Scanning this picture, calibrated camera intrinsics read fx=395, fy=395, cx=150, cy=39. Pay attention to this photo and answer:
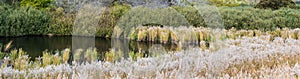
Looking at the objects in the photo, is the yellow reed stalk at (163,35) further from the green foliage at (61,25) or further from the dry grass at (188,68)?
the dry grass at (188,68)

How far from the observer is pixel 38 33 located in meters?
11.4

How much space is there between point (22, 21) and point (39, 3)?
1.59 meters

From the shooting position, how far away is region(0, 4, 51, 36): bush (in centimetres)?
1079

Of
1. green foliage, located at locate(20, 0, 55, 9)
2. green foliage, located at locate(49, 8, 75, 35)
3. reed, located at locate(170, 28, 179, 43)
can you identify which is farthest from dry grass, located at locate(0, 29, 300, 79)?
green foliage, located at locate(20, 0, 55, 9)

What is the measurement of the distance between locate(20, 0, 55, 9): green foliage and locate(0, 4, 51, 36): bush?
1.98 ft

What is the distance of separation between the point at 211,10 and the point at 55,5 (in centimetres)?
499

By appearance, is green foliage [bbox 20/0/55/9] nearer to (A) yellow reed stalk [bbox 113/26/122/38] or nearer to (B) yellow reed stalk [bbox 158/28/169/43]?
(A) yellow reed stalk [bbox 113/26/122/38]

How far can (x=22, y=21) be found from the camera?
11.1m

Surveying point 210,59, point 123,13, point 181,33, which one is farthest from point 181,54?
point 123,13

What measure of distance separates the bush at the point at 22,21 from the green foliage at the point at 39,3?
60cm

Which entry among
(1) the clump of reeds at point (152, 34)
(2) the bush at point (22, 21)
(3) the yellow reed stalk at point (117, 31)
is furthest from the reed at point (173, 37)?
(2) the bush at point (22, 21)

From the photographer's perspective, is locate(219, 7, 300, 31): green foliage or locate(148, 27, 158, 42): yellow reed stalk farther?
locate(219, 7, 300, 31): green foliage

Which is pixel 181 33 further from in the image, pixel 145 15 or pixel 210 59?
pixel 210 59

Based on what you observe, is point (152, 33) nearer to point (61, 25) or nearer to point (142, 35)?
point (142, 35)
